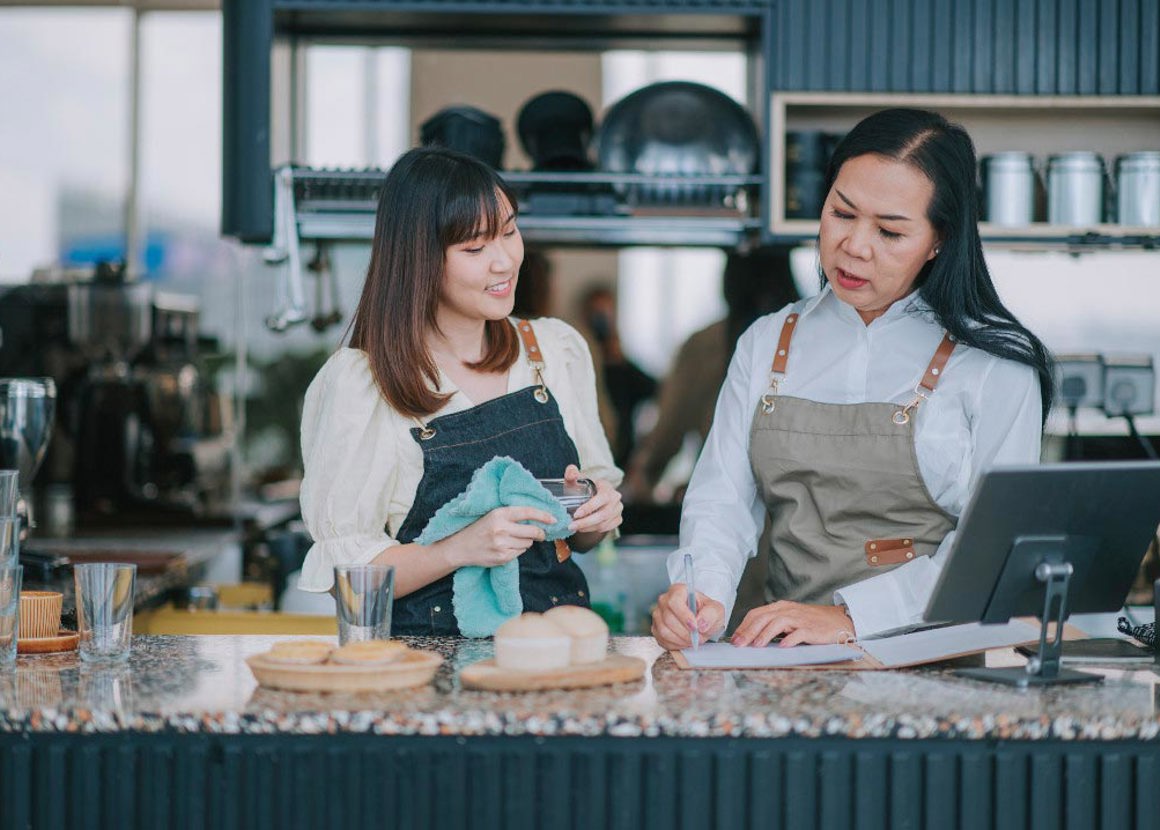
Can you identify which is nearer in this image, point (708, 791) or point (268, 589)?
point (708, 791)

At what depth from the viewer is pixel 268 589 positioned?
11.1 feet

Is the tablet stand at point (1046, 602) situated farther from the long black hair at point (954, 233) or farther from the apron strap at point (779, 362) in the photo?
the apron strap at point (779, 362)

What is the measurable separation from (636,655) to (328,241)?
6.02 feet

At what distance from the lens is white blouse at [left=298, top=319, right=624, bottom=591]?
6.67 ft

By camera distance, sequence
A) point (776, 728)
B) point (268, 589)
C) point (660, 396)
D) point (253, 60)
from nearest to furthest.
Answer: point (776, 728) < point (253, 60) < point (268, 589) < point (660, 396)

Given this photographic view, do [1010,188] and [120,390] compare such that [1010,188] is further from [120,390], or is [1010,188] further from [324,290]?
[120,390]

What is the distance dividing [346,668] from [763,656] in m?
0.55

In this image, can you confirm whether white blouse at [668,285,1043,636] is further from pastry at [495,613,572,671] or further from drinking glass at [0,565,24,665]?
drinking glass at [0,565,24,665]

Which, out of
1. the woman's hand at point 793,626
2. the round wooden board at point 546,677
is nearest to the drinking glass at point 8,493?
the round wooden board at point 546,677

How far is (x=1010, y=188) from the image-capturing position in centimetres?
313

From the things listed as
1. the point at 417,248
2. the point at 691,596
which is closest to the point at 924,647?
the point at 691,596

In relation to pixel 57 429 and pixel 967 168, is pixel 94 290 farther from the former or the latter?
pixel 967 168

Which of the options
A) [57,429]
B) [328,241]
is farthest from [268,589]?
[57,429]

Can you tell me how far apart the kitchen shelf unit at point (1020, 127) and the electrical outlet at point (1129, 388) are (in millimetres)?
319
